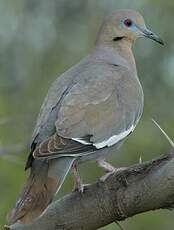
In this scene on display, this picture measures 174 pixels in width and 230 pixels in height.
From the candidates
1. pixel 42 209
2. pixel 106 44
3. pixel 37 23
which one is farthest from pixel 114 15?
pixel 37 23

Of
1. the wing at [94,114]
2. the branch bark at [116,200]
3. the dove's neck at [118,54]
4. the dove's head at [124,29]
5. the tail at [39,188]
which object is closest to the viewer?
the branch bark at [116,200]

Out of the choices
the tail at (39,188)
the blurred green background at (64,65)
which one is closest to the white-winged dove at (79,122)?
the tail at (39,188)

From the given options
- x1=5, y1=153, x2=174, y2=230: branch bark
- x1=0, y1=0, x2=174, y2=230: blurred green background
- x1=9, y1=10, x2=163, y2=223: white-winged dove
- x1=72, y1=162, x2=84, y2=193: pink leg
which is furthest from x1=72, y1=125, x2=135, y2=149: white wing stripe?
x1=0, y1=0, x2=174, y2=230: blurred green background

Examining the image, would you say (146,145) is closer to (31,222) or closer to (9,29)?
(9,29)

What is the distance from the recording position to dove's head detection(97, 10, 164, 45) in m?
4.91

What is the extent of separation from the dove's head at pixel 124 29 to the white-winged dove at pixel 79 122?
9.9 inches

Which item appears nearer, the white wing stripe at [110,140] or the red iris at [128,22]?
the white wing stripe at [110,140]

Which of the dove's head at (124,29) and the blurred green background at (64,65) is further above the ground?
the dove's head at (124,29)

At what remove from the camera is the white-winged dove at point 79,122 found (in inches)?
130

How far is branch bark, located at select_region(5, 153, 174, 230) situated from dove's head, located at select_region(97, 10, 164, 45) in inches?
74.5

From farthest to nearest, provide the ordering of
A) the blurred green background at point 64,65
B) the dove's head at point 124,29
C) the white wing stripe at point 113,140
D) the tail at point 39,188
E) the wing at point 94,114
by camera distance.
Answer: the blurred green background at point 64,65
the dove's head at point 124,29
the white wing stripe at point 113,140
the wing at point 94,114
the tail at point 39,188

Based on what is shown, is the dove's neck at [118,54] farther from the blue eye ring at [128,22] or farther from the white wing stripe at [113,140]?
the white wing stripe at [113,140]

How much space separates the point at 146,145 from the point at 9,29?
6.22ft

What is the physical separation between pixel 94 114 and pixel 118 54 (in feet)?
3.36
